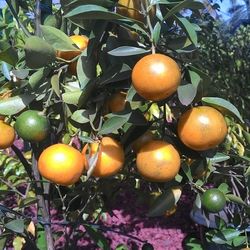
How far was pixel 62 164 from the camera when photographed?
25.2 inches

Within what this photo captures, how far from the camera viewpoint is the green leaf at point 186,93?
1.94 feet

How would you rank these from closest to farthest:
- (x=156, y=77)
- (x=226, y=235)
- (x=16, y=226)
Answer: (x=156, y=77)
(x=16, y=226)
(x=226, y=235)

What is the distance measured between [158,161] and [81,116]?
5.6 inches

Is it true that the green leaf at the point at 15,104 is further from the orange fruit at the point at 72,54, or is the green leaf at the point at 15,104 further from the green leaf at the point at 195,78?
the green leaf at the point at 195,78

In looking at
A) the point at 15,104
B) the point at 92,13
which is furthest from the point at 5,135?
the point at 92,13

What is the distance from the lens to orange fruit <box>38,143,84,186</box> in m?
0.64

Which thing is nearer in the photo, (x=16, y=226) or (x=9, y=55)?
(x=9, y=55)

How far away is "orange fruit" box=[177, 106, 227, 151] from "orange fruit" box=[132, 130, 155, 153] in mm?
61

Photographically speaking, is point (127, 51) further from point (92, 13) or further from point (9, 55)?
point (9, 55)

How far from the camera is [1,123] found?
Result: 0.74 meters

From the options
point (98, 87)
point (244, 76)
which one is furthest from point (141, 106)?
point (244, 76)

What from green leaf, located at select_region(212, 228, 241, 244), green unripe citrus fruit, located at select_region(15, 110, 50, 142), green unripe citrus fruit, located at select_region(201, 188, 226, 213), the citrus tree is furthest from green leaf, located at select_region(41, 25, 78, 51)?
green leaf, located at select_region(212, 228, 241, 244)

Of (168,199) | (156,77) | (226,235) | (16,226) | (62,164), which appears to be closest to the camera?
(156,77)

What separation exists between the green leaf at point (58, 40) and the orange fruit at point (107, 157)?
144 millimetres
